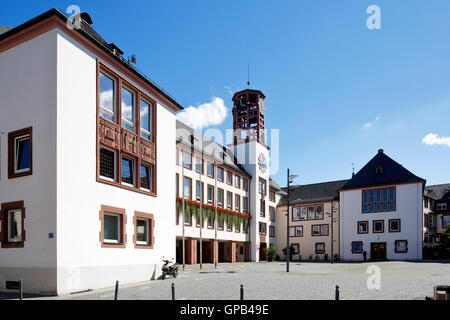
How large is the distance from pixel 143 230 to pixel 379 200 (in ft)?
146

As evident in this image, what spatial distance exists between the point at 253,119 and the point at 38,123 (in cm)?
4447

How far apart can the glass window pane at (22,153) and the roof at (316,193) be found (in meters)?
50.6

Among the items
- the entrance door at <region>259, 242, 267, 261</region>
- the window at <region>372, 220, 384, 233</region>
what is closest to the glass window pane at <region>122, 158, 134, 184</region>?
the entrance door at <region>259, 242, 267, 261</region>

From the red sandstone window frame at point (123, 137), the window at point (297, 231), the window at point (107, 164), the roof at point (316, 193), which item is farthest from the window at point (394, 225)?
the window at point (107, 164)

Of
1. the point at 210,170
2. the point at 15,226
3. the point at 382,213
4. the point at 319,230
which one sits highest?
the point at 210,170

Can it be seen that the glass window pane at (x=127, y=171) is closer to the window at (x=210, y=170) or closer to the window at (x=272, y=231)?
the window at (x=210, y=170)

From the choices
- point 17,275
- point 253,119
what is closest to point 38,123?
point 17,275

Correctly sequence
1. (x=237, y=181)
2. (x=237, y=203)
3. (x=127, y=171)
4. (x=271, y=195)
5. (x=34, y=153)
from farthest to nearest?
(x=271, y=195)
(x=237, y=181)
(x=237, y=203)
(x=127, y=171)
(x=34, y=153)

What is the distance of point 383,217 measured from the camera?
5706 cm

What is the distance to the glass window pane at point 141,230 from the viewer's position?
72.0ft

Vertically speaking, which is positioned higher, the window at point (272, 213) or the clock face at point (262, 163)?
the clock face at point (262, 163)

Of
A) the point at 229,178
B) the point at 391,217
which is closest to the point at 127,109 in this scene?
the point at 229,178

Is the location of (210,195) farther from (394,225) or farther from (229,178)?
(394,225)

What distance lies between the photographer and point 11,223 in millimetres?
17547
